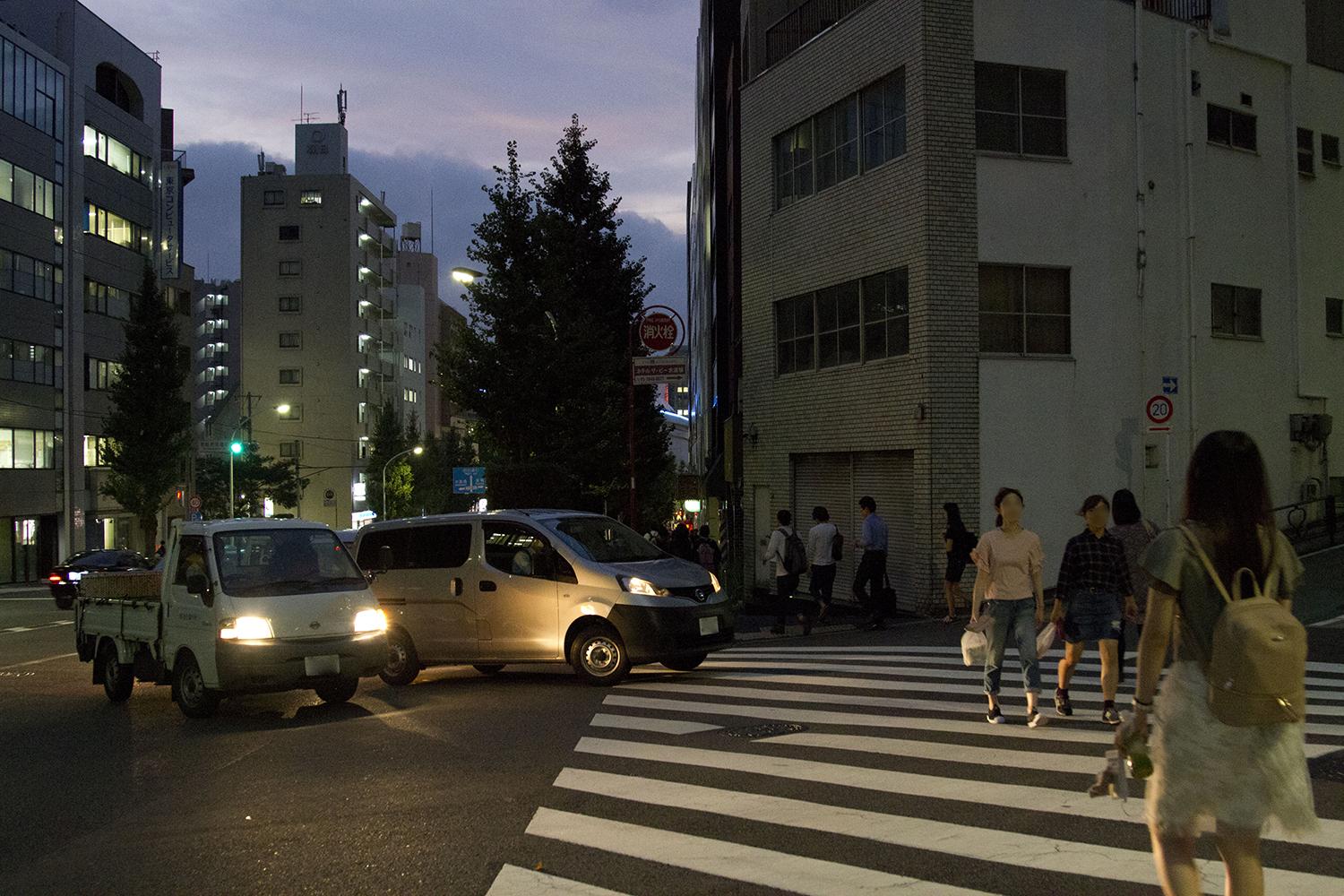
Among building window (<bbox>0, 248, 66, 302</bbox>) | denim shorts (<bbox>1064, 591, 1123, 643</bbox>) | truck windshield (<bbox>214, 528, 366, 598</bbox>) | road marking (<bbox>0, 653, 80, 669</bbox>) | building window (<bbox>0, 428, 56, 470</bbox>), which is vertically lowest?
road marking (<bbox>0, 653, 80, 669</bbox>)

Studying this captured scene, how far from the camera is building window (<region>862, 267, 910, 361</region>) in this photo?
828 inches

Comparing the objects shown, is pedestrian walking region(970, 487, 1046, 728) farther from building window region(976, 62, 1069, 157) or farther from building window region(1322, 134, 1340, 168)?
building window region(1322, 134, 1340, 168)

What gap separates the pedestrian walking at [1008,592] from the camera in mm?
9539

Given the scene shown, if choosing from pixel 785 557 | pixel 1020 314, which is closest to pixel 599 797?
pixel 785 557

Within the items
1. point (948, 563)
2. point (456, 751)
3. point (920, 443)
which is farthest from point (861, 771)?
point (920, 443)

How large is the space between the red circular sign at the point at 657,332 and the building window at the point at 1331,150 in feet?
45.3

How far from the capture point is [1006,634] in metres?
9.63

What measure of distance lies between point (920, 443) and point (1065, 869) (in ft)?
49.1

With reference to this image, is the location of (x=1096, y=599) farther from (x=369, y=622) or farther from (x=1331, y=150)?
(x=1331, y=150)

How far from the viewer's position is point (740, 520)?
1180 inches

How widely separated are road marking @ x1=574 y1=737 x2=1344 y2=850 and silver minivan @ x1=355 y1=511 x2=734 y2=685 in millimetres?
3375

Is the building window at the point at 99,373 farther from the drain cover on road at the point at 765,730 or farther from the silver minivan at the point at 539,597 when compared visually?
the drain cover on road at the point at 765,730

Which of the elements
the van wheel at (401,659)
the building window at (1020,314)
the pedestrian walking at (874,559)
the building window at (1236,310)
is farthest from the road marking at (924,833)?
the building window at (1236,310)

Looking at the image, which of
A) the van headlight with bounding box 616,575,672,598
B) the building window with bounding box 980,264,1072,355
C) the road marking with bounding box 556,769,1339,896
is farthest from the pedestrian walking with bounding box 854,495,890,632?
the road marking with bounding box 556,769,1339,896
